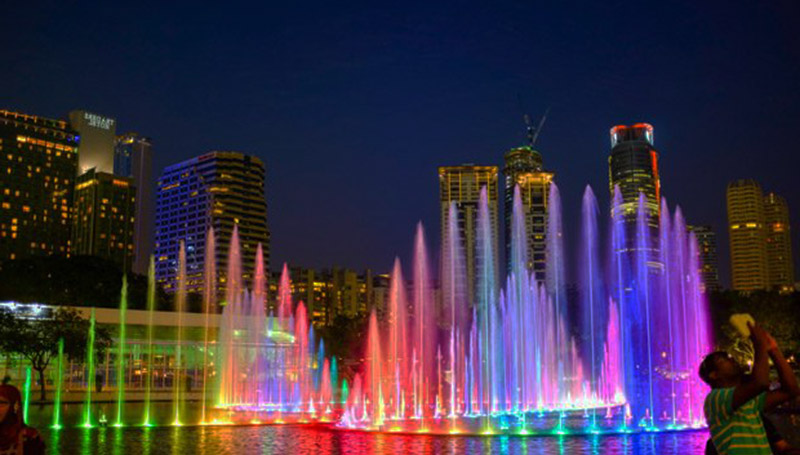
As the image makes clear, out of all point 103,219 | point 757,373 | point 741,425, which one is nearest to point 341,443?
point 741,425

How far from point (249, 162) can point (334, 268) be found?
28.3 metres

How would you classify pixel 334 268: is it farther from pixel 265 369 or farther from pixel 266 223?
pixel 265 369

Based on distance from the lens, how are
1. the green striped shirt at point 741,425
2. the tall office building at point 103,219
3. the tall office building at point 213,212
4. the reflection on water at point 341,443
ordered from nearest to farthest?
the green striped shirt at point 741,425 → the reflection on water at point 341,443 → the tall office building at point 103,219 → the tall office building at point 213,212

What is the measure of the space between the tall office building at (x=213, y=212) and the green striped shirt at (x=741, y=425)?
151m

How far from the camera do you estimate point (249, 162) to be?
162625 millimetres

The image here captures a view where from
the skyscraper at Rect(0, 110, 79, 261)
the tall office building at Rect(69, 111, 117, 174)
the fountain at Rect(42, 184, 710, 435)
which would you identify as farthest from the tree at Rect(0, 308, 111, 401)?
the tall office building at Rect(69, 111, 117, 174)

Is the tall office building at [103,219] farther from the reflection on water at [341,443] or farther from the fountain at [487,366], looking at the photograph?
the reflection on water at [341,443]

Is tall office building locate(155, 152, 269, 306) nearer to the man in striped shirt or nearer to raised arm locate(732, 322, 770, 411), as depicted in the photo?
the man in striped shirt

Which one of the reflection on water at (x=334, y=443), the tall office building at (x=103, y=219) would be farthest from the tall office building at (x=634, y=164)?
the reflection on water at (x=334, y=443)

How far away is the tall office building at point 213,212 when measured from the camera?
525 ft

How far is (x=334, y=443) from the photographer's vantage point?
18000 millimetres

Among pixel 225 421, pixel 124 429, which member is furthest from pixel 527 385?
pixel 124 429

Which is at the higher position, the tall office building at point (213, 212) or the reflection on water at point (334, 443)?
the tall office building at point (213, 212)

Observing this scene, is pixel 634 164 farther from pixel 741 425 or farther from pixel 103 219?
pixel 741 425
